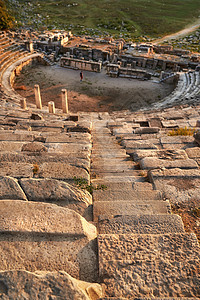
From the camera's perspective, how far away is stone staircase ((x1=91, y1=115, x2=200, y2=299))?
8.66 feet

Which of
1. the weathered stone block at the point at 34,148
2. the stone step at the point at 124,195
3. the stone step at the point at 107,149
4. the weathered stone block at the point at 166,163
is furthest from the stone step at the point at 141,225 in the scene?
the stone step at the point at 107,149

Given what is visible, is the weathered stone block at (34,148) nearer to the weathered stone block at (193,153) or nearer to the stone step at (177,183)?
the stone step at (177,183)

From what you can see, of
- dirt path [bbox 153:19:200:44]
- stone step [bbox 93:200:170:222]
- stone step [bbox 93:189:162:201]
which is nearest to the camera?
stone step [bbox 93:200:170:222]

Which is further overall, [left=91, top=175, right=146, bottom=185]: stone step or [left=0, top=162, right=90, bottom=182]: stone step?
[left=91, top=175, right=146, bottom=185]: stone step

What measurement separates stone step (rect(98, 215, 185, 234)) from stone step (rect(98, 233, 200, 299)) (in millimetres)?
219

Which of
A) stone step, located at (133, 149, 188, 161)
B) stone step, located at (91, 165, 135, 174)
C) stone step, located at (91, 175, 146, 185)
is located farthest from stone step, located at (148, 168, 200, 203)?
stone step, located at (133, 149, 188, 161)

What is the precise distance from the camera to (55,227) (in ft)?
10.3

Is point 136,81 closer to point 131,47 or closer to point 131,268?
point 131,47

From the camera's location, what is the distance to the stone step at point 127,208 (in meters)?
3.80

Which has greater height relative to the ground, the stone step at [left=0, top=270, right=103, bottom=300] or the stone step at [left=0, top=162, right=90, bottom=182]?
the stone step at [left=0, top=270, right=103, bottom=300]

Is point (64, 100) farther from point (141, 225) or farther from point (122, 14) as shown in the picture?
point (122, 14)

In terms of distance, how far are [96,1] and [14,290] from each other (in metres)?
66.0

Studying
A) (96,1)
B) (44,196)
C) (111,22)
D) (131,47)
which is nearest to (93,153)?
(44,196)

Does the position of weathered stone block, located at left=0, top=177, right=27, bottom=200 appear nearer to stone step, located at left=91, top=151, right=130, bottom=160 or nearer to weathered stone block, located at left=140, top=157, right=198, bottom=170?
stone step, located at left=91, top=151, right=130, bottom=160
